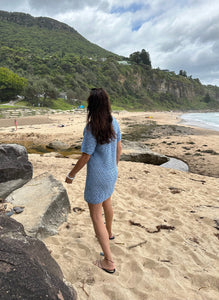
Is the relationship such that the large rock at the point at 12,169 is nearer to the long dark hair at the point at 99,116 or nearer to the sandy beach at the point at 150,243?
the sandy beach at the point at 150,243

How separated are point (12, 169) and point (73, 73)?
218 feet

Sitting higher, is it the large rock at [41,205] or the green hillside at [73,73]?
the green hillside at [73,73]

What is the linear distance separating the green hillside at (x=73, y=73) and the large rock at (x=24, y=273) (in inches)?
1521

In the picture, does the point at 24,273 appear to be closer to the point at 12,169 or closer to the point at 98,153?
the point at 98,153

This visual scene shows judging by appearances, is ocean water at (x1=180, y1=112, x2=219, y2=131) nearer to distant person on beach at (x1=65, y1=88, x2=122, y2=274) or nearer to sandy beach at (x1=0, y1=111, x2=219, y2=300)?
sandy beach at (x1=0, y1=111, x2=219, y2=300)

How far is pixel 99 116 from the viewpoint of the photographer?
1930 millimetres

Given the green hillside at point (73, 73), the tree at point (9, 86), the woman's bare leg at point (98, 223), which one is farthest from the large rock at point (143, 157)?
the tree at point (9, 86)

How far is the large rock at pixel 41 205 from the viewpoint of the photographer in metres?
2.63

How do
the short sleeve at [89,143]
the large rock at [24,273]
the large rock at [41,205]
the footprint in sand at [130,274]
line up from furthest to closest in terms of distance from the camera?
the large rock at [41,205]
the footprint in sand at [130,274]
the short sleeve at [89,143]
the large rock at [24,273]

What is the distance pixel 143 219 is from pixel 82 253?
4.69ft

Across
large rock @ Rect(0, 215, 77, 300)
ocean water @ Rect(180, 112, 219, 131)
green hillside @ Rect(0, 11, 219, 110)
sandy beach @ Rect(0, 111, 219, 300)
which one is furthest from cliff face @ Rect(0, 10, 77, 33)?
large rock @ Rect(0, 215, 77, 300)

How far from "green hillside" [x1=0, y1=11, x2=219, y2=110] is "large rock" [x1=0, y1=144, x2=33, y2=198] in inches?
1407

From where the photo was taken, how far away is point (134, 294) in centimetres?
185

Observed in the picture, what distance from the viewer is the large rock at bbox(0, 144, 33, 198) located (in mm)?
3674
